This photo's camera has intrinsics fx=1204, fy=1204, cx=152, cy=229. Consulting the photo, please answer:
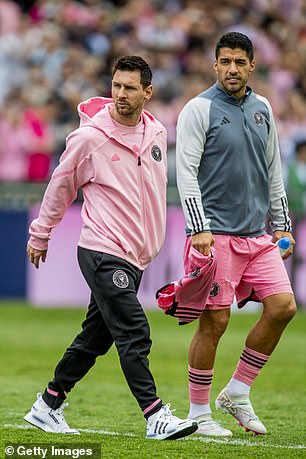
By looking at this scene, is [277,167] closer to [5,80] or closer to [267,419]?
[267,419]

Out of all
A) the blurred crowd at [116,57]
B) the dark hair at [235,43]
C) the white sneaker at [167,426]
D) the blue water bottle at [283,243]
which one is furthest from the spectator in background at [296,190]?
the white sneaker at [167,426]

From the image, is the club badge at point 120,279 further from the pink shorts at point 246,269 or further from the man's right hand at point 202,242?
the pink shorts at point 246,269

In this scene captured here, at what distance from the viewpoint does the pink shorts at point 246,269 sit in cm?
711

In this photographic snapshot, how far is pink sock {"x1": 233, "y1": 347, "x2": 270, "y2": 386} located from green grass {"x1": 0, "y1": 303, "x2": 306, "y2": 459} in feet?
1.12

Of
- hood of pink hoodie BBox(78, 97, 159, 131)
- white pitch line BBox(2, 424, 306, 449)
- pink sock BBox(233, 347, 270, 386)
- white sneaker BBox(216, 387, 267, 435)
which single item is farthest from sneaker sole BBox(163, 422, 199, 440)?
hood of pink hoodie BBox(78, 97, 159, 131)

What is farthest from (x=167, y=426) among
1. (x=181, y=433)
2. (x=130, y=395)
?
(x=130, y=395)

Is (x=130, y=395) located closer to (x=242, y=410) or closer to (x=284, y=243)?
(x=242, y=410)

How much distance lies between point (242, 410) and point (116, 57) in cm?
1180

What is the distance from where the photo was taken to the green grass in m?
6.38

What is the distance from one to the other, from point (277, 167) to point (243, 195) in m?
0.36

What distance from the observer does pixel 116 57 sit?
18422 millimetres

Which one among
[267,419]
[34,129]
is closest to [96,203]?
[267,419]

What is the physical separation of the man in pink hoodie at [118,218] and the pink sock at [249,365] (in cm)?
100

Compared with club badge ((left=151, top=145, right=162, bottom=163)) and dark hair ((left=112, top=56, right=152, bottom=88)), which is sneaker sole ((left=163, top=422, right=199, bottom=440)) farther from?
dark hair ((left=112, top=56, right=152, bottom=88))
